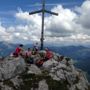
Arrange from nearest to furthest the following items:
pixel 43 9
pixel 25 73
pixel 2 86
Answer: pixel 2 86 → pixel 25 73 → pixel 43 9

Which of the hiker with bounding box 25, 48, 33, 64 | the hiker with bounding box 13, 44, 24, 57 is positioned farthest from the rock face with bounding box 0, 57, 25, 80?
the hiker with bounding box 25, 48, 33, 64

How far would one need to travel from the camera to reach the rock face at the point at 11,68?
54375 mm

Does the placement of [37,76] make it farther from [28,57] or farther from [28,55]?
[28,55]

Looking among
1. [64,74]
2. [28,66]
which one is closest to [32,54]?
[28,66]

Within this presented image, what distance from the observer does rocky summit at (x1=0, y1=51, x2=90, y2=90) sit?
52.3 metres

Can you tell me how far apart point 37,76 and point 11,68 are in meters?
5.19

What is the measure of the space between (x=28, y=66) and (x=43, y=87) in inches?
266

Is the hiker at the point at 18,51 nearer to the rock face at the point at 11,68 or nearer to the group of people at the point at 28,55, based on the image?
the group of people at the point at 28,55

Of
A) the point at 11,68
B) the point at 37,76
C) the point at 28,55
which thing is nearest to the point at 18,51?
the point at 28,55

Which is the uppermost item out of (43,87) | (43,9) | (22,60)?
(43,9)

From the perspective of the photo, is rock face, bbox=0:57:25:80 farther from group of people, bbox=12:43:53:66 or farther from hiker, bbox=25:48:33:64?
hiker, bbox=25:48:33:64

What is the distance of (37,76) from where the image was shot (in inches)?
2136

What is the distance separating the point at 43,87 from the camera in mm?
52094

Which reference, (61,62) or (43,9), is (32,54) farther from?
(43,9)
